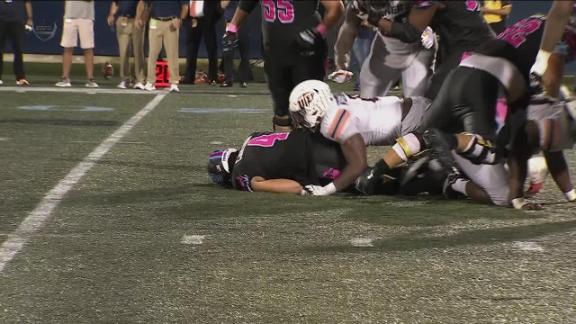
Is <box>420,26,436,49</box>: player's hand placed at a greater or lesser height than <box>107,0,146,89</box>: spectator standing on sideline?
greater

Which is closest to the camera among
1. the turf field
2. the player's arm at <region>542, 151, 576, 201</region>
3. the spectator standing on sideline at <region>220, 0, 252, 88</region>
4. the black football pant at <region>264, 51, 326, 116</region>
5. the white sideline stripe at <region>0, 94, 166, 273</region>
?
the turf field

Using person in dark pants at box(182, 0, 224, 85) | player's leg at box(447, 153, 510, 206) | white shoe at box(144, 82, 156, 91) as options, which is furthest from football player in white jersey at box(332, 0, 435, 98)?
person in dark pants at box(182, 0, 224, 85)

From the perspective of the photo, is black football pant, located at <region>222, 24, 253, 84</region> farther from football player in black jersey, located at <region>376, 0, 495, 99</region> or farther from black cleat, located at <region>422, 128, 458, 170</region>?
black cleat, located at <region>422, 128, 458, 170</region>

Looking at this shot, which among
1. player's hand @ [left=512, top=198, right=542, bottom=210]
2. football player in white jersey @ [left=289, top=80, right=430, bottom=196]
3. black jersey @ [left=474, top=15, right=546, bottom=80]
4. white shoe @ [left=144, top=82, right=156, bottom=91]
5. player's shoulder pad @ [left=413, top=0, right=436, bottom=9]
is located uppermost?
player's shoulder pad @ [left=413, top=0, right=436, bottom=9]

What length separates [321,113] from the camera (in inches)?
273

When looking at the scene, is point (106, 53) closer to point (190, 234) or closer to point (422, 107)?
point (422, 107)

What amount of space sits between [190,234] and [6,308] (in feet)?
5.05

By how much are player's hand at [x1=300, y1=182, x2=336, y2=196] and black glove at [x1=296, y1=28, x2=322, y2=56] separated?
157cm

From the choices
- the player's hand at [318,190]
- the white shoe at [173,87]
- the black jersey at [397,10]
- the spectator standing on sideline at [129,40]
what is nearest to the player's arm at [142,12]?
the spectator standing on sideline at [129,40]

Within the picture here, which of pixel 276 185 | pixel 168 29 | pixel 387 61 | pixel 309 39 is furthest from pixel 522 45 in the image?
pixel 168 29

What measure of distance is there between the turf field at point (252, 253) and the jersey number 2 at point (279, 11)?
1164mm

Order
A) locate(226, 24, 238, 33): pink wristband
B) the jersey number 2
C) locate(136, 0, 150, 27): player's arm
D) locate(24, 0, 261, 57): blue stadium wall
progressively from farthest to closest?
locate(24, 0, 261, 57): blue stadium wall, locate(136, 0, 150, 27): player's arm, locate(226, 24, 238, 33): pink wristband, the jersey number 2

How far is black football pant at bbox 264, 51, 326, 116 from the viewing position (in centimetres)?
856

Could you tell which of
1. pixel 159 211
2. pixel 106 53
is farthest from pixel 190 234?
pixel 106 53
